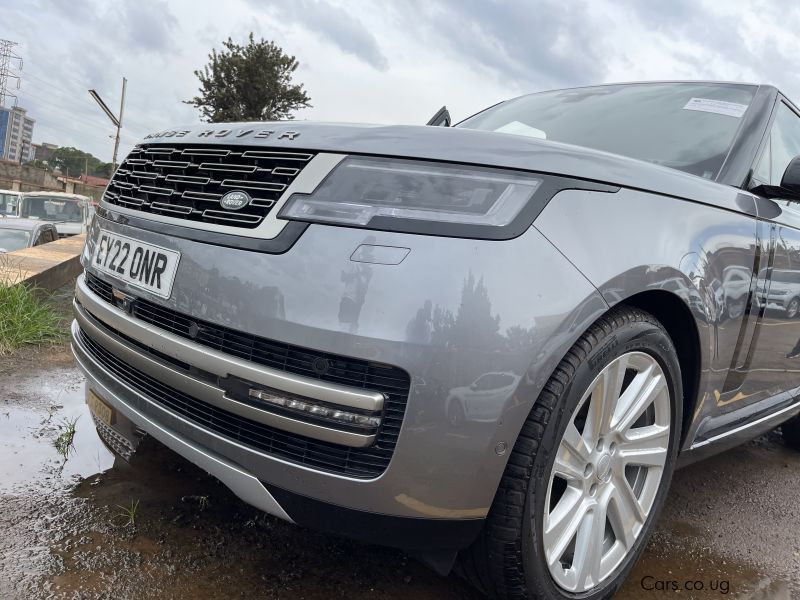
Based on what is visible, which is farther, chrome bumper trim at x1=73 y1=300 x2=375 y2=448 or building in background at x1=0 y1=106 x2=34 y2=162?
building in background at x1=0 y1=106 x2=34 y2=162

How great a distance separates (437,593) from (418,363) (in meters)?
0.84

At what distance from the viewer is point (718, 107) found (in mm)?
2527

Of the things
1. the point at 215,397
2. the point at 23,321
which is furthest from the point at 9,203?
the point at 215,397

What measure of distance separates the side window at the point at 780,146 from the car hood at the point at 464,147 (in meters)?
0.94

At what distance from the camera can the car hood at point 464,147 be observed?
1510mm

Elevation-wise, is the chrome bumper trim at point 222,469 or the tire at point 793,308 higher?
the tire at point 793,308

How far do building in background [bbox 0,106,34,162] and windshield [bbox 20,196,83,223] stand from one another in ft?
263

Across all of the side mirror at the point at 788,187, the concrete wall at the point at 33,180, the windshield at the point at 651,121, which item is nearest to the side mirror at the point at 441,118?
the windshield at the point at 651,121

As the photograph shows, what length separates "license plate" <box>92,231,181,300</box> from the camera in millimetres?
1602

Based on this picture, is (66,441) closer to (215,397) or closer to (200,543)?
(200,543)

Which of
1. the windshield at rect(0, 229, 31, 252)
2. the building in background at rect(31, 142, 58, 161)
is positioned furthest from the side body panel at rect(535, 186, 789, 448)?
the building in background at rect(31, 142, 58, 161)

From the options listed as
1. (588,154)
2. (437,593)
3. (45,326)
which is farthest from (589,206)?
(45,326)

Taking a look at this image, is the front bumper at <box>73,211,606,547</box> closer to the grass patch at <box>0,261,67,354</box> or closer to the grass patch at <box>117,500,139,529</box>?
the grass patch at <box>117,500,139,529</box>

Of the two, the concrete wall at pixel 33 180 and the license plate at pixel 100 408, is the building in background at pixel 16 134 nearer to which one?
the concrete wall at pixel 33 180
